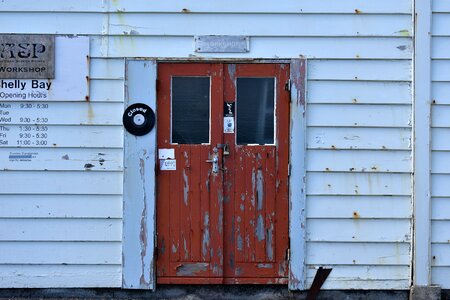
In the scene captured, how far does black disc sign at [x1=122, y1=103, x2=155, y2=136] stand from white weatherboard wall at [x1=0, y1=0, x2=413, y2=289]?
6.0 inches

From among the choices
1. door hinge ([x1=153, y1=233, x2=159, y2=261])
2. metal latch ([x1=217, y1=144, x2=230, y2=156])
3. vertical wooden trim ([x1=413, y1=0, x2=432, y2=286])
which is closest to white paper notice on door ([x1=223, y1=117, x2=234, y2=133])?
metal latch ([x1=217, y1=144, x2=230, y2=156])

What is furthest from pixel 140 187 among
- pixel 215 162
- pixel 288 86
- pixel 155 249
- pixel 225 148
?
pixel 288 86

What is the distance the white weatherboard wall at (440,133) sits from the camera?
616 centimetres

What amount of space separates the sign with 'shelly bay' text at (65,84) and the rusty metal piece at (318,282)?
2732 millimetres

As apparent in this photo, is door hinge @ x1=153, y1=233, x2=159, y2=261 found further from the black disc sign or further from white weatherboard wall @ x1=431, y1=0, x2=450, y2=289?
white weatherboard wall @ x1=431, y1=0, x2=450, y2=289

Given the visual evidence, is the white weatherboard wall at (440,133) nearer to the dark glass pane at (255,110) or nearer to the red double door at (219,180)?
the red double door at (219,180)

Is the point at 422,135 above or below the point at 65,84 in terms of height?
below

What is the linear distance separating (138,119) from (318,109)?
1.68 m

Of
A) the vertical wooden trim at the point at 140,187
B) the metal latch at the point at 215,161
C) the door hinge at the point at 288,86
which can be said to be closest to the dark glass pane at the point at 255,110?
the door hinge at the point at 288,86

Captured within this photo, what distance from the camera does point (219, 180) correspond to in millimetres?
6164

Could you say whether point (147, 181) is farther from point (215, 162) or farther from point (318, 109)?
point (318, 109)

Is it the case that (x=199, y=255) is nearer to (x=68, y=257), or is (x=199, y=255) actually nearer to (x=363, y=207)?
(x=68, y=257)

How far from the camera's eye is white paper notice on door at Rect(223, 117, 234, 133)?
618 cm

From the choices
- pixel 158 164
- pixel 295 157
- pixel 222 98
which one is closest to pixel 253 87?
pixel 222 98
